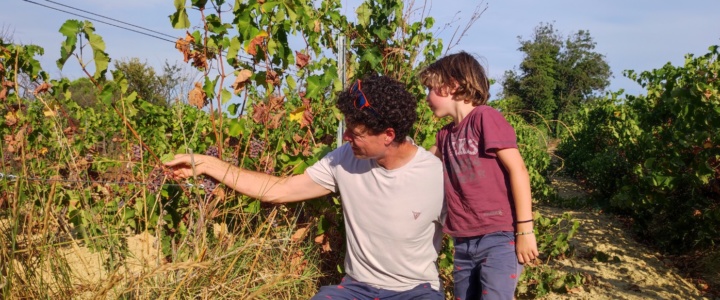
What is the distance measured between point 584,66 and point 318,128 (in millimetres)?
65123

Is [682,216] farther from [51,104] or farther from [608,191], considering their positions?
[51,104]

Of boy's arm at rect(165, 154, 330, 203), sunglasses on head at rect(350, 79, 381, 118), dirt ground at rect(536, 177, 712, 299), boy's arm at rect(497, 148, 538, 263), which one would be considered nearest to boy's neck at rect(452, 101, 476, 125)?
boy's arm at rect(497, 148, 538, 263)

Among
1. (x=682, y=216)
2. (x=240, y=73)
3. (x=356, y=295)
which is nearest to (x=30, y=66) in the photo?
(x=240, y=73)

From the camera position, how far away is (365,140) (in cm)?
238

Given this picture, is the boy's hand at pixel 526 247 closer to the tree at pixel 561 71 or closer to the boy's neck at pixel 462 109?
the boy's neck at pixel 462 109

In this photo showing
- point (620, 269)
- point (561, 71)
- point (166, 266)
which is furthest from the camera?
point (561, 71)

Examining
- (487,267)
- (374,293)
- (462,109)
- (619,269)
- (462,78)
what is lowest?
(619,269)

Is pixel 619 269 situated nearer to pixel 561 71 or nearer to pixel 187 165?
pixel 187 165

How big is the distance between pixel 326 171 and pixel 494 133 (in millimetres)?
712

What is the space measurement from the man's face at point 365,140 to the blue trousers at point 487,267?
1.60ft

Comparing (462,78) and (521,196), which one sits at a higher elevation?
(462,78)

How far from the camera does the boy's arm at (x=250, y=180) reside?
2510 mm

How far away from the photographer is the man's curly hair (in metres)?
2.33

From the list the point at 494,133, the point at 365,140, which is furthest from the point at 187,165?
the point at 494,133
